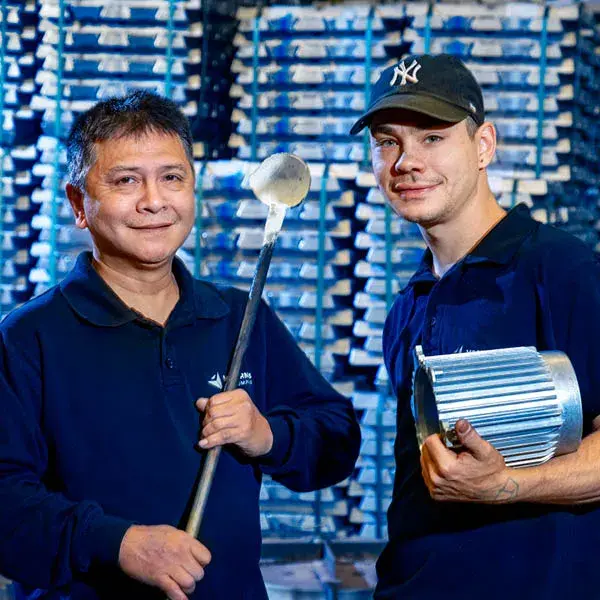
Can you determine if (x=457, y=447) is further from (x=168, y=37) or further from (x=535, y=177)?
(x=168, y=37)

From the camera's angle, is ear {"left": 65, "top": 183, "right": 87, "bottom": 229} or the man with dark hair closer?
the man with dark hair

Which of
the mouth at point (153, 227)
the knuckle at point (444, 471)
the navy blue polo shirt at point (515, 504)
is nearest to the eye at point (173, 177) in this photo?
the mouth at point (153, 227)

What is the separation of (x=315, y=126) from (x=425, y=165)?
1.92 m

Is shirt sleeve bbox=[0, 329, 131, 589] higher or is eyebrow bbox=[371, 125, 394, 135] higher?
eyebrow bbox=[371, 125, 394, 135]

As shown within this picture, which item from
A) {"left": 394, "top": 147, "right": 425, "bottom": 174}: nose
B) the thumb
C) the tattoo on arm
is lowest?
the tattoo on arm

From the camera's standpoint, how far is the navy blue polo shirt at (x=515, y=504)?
7.04 feet

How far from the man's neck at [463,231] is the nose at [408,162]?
15cm

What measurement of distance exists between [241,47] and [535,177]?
132cm

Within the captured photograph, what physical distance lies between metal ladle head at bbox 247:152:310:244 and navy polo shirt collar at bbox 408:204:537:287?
463mm

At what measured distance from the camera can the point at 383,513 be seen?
4188 millimetres


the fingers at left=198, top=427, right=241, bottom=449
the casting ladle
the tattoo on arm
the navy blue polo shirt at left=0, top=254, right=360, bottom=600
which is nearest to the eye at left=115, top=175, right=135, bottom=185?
the navy blue polo shirt at left=0, top=254, right=360, bottom=600

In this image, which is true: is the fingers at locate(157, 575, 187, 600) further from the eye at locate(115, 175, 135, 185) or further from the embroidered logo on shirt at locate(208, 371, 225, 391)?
the eye at locate(115, 175, 135, 185)

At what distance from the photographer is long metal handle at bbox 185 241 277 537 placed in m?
2.11

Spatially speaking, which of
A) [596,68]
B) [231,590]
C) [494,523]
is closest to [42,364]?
[231,590]
